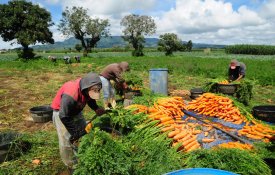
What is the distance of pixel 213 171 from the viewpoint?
99.7 inches

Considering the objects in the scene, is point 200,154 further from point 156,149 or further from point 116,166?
point 116,166

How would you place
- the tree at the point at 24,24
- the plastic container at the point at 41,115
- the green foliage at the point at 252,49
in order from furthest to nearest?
the green foliage at the point at 252,49, the tree at the point at 24,24, the plastic container at the point at 41,115

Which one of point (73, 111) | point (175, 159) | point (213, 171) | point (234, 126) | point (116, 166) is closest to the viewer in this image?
point (213, 171)

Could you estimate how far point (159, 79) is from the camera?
989cm

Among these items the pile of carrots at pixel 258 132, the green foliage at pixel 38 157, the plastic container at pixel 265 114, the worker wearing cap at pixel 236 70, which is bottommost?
the green foliage at pixel 38 157

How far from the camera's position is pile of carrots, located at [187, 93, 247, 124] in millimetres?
7199

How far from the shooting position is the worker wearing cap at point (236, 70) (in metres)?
8.90

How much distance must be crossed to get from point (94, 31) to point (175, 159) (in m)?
44.3

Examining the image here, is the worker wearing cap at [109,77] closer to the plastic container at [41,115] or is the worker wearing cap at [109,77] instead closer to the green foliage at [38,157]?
the plastic container at [41,115]

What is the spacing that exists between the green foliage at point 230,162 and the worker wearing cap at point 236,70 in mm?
5157

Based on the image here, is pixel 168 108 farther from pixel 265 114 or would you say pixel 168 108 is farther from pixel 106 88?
pixel 265 114

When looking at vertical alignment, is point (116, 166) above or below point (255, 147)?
above

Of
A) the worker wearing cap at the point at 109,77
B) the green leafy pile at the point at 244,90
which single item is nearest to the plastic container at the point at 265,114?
the green leafy pile at the point at 244,90

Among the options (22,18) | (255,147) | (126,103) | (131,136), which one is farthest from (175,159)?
(22,18)
